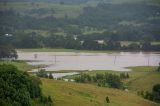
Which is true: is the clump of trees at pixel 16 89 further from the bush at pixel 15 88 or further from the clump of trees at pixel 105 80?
the clump of trees at pixel 105 80

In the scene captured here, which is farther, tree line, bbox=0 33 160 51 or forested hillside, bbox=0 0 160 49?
forested hillside, bbox=0 0 160 49

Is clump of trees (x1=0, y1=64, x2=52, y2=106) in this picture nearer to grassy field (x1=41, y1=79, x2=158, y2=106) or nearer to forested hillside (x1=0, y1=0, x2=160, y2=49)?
grassy field (x1=41, y1=79, x2=158, y2=106)

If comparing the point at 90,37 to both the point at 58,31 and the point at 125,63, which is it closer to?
the point at 58,31

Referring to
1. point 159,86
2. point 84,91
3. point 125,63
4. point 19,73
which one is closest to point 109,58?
point 125,63

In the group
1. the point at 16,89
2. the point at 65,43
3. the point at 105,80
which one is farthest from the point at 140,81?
the point at 65,43

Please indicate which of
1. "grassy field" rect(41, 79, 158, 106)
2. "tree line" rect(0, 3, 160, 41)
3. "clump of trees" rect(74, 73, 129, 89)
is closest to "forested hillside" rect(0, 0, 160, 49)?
"tree line" rect(0, 3, 160, 41)

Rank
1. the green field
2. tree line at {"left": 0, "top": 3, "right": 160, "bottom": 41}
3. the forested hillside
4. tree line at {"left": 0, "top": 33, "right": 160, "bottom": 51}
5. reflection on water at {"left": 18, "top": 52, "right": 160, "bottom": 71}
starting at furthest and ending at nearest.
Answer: tree line at {"left": 0, "top": 3, "right": 160, "bottom": 41} → the forested hillside → tree line at {"left": 0, "top": 33, "right": 160, "bottom": 51} → reflection on water at {"left": 18, "top": 52, "right": 160, "bottom": 71} → the green field
